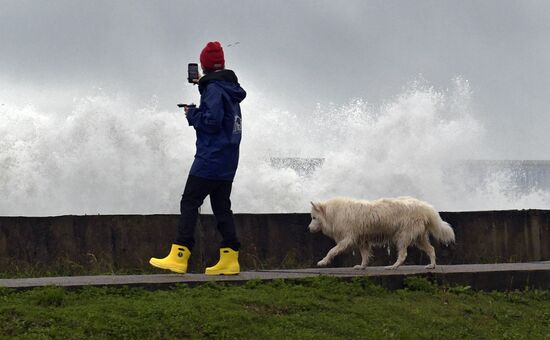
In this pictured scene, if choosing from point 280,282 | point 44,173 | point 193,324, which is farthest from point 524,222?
point 44,173

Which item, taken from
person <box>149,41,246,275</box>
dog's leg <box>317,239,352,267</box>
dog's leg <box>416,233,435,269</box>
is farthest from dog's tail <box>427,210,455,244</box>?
person <box>149,41,246,275</box>

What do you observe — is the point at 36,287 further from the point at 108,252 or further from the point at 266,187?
the point at 266,187

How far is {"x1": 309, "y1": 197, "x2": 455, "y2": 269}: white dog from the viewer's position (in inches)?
426

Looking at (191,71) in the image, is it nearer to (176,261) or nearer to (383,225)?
(176,261)

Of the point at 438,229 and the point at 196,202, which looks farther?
the point at 438,229

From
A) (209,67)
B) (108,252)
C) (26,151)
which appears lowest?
A: (108,252)

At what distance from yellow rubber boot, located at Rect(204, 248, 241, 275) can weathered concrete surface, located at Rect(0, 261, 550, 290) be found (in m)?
0.15

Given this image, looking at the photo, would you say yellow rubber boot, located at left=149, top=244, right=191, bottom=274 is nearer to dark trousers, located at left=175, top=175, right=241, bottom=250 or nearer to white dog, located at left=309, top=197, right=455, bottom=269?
dark trousers, located at left=175, top=175, right=241, bottom=250

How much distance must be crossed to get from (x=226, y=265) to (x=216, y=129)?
1400 millimetres

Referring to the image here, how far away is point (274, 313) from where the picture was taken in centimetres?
766

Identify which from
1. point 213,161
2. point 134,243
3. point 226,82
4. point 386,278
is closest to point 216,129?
point 213,161

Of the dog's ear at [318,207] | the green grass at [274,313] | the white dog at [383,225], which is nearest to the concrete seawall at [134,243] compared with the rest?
the dog's ear at [318,207]

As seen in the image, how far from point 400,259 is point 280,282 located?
2511 mm

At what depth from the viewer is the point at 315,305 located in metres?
7.98
